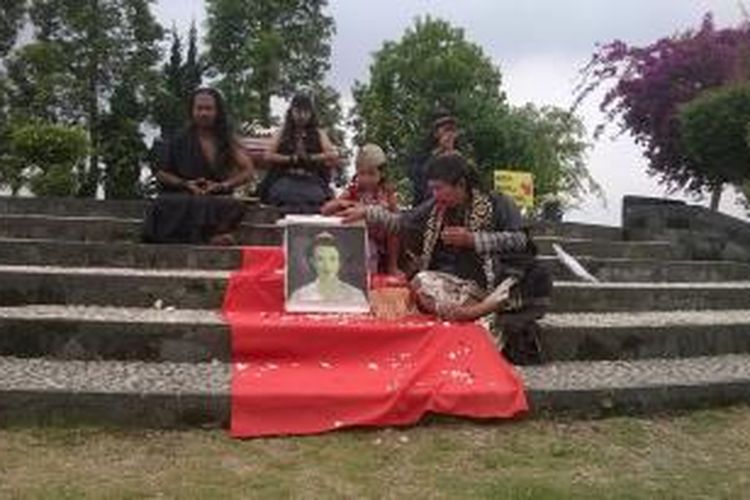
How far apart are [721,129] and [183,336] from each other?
11.2 meters

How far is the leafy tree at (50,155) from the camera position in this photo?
18359 millimetres

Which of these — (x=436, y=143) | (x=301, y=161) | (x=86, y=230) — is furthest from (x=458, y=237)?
(x=86, y=230)

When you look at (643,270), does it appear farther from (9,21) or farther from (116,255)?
(9,21)

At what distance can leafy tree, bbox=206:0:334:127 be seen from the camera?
42.1 meters

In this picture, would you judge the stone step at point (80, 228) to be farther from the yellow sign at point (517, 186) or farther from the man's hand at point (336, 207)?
the yellow sign at point (517, 186)

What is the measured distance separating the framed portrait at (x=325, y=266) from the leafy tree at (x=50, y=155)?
1095 centimetres

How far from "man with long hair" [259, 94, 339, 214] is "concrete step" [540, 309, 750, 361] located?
8.31ft

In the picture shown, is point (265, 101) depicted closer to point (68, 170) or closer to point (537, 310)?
point (68, 170)

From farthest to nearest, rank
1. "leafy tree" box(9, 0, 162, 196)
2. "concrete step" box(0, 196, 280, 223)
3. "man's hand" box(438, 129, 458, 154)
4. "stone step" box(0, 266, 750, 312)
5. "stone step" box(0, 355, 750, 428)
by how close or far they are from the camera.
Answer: "leafy tree" box(9, 0, 162, 196) < "concrete step" box(0, 196, 280, 223) < "man's hand" box(438, 129, 458, 154) < "stone step" box(0, 266, 750, 312) < "stone step" box(0, 355, 750, 428)

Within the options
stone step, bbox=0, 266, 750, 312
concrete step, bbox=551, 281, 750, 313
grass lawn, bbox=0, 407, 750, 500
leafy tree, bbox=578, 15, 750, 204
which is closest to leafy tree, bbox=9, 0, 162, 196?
leafy tree, bbox=578, 15, 750, 204

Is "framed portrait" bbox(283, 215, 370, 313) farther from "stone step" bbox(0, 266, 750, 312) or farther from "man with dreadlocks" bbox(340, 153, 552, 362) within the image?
"stone step" bbox(0, 266, 750, 312)

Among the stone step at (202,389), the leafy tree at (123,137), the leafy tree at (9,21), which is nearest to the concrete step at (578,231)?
the stone step at (202,389)

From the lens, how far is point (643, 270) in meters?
11.0

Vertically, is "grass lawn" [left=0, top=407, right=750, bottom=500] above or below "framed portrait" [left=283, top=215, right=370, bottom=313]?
→ below
